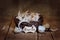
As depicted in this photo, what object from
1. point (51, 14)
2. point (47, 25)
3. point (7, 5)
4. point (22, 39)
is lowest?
point (22, 39)

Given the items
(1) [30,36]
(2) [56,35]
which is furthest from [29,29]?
(2) [56,35]

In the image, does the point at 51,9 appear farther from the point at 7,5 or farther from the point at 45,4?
the point at 7,5

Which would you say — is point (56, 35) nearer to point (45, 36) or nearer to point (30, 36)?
point (45, 36)

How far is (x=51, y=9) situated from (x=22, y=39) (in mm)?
1094

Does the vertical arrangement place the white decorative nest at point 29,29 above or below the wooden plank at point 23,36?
above

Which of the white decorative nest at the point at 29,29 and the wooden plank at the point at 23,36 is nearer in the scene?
the wooden plank at the point at 23,36

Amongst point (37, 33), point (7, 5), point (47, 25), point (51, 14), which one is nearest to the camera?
point (37, 33)

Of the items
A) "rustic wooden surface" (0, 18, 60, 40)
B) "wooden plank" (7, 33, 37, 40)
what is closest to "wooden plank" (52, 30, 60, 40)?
"rustic wooden surface" (0, 18, 60, 40)

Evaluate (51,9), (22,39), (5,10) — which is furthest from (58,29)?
(5,10)

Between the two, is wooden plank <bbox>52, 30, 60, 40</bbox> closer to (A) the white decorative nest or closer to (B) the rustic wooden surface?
(B) the rustic wooden surface

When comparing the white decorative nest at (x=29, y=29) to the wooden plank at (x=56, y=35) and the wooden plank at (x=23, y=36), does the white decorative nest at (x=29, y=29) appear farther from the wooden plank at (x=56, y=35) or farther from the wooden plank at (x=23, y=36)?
the wooden plank at (x=56, y=35)

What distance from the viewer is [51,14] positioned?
88.4 inches

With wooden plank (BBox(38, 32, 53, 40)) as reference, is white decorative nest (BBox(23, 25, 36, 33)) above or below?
above

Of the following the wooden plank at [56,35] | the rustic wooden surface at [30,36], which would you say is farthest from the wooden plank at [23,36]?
the wooden plank at [56,35]
